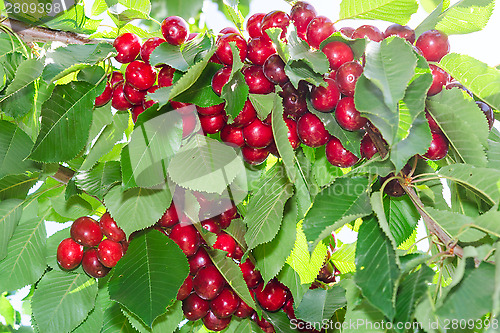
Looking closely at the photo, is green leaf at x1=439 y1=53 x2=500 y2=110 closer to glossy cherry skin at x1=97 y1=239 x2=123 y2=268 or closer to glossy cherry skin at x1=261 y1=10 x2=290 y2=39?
glossy cherry skin at x1=261 y1=10 x2=290 y2=39

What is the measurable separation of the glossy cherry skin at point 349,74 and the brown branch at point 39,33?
0.62 m

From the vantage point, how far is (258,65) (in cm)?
84

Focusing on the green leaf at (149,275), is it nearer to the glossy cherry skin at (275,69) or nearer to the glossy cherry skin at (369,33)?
the glossy cherry skin at (275,69)

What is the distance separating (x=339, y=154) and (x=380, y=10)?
0.94 feet

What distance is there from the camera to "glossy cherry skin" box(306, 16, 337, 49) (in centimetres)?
81

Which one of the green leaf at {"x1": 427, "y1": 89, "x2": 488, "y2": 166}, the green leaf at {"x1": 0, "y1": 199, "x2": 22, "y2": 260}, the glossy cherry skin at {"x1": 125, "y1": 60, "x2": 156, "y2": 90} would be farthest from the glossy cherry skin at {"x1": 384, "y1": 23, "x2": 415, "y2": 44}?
the green leaf at {"x1": 0, "y1": 199, "x2": 22, "y2": 260}

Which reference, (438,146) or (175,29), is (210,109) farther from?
(438,146)

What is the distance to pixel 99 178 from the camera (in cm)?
100

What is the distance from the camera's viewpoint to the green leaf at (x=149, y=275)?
0.80 m

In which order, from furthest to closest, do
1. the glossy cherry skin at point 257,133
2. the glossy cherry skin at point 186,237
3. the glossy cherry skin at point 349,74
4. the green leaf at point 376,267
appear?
the glossy cherry skin at point 186,237, the glossy cherry skin at point 257,133, the glossy cherry skin at point 349,74, the green leaf at point 376,267

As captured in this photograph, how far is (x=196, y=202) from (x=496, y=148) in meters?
0.61

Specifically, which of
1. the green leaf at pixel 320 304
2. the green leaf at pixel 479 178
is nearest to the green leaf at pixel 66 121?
the green leaf at pixel 320 304

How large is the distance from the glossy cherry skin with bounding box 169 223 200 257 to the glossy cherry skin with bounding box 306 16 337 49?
1.54ft

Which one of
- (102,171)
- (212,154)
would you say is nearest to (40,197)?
(102,171)
